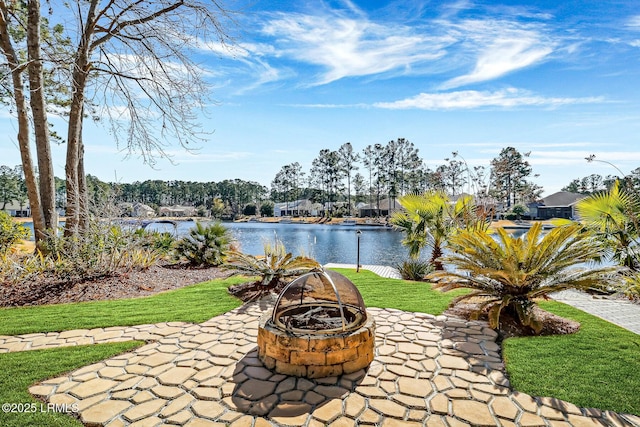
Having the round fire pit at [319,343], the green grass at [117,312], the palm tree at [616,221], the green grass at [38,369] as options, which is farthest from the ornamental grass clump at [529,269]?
the green grass at [38,369]

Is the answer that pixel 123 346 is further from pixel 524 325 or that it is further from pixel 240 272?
pixel 524 325

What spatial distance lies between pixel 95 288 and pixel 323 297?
15.1ft

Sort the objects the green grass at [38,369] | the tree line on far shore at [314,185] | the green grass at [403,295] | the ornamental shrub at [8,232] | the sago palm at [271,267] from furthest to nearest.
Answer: the tree line on far shore at [314,185], the ornamental shrub at [8,232], the sago palm at [271,267], the green grass at [403,295], the green grass at [38,369]

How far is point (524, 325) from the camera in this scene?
14.3 ft

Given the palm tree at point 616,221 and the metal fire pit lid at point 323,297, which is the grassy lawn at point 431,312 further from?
the palm tree at point 616,221

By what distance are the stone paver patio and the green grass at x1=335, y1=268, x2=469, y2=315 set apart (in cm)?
125

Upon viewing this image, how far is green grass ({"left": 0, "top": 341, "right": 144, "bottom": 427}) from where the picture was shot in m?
2.41

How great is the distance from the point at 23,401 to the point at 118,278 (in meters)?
4.72

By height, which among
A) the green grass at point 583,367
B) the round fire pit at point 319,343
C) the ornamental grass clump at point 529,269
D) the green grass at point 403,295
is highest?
the ornamental grass clump at point 529,269

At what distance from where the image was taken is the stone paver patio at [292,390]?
99.1 inches

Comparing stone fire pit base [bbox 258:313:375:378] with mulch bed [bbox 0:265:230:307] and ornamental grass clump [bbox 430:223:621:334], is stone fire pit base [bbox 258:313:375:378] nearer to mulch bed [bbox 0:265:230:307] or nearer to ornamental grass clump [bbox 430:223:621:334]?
ornamental grass clump [bbox 430:223:621:334]

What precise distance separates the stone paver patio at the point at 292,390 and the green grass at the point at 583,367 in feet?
0.42

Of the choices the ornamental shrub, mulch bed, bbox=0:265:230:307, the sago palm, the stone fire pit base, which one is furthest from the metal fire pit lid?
the ornamental shrub

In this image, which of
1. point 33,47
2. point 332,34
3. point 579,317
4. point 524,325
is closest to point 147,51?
point 33,47
